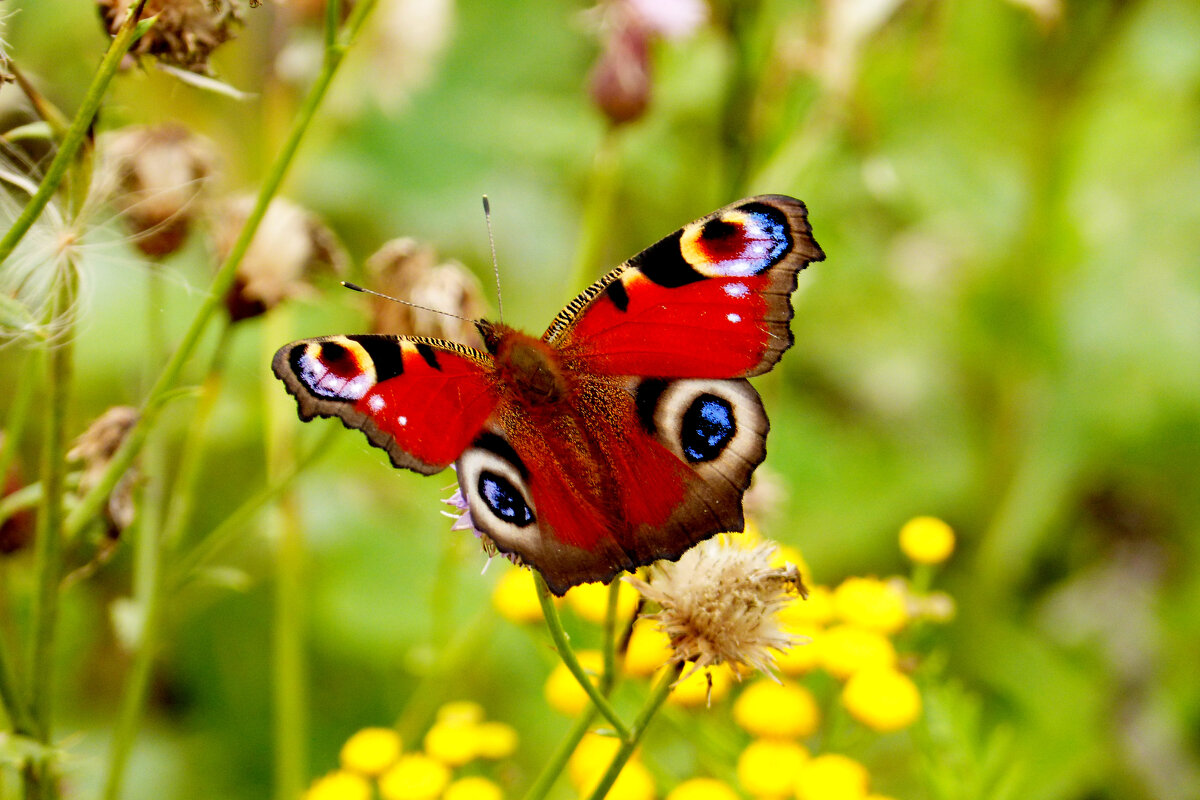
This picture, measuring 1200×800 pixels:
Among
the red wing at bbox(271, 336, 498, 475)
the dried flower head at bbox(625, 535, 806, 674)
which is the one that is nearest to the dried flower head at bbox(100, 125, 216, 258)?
the red wing at bbox(271, 336, 498, 475)

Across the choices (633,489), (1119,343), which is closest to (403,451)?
(633,489)

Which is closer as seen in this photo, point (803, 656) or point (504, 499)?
point (504, 499)

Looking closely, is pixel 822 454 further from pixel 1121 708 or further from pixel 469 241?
pixel 469 241

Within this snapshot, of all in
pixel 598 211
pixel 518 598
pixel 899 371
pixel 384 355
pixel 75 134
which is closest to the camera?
pixel 75 134

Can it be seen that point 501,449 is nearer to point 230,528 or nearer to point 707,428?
point 707,428

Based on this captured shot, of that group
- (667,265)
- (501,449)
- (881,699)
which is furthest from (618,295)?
(881,699)

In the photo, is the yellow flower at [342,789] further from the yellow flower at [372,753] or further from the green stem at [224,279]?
the green stem at [224,279]
